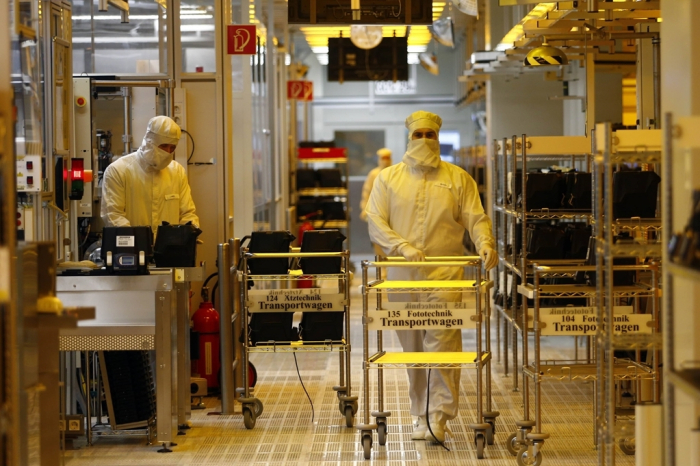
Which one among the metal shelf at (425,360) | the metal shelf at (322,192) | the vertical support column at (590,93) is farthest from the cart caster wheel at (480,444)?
the metal shelf at (322,192)

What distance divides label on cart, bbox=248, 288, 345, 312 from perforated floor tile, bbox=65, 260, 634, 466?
2.41 feet

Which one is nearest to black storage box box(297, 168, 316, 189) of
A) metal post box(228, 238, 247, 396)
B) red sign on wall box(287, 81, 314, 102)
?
red sign on wall box(287, 81, 314, 102)

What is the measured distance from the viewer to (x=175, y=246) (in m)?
5.74

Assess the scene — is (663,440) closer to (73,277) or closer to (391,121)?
(73,277)

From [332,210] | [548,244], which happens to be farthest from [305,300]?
[332,210]

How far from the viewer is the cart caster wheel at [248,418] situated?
225 inches

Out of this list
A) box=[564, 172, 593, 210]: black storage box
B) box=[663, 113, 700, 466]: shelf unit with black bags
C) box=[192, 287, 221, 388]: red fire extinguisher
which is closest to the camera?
box=[663, 113, 700, 466]: shelf unit with black bags

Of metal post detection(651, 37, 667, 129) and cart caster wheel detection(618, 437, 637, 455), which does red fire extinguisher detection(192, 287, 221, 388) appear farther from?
metal post detection(651, 37, 667, 129)

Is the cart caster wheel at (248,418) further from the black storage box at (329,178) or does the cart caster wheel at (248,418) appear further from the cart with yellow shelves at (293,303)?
the black storage box at (329,178)

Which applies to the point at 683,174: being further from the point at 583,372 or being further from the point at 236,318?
the point at 236,318

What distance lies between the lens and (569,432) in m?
5.57

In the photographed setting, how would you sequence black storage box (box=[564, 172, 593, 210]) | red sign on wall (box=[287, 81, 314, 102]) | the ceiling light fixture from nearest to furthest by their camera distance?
black storage box (box=[564, 172, 593, 210]), the ceiling light fixture, red sign on wall (box=[287, 81, 314, 102])

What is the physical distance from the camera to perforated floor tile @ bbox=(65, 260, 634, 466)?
5.07 metres

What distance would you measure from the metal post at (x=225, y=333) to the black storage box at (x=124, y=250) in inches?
35.6
